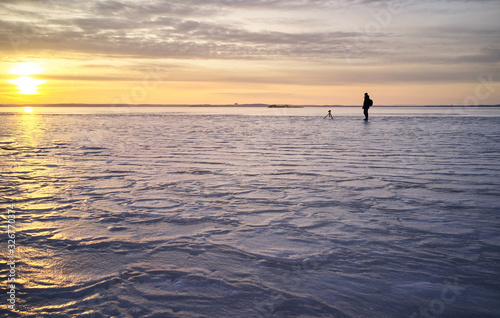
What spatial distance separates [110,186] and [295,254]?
4138mm

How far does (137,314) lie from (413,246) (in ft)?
8.87

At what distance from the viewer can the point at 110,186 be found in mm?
6219

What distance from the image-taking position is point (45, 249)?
346 centimetres

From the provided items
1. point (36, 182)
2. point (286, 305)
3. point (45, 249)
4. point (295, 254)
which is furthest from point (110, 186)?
point (286, 305)

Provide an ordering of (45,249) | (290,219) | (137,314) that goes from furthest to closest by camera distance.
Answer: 1. (290,219)
2. (45,249)
3. (137,314)

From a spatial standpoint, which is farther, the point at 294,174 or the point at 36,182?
the point at 294,174

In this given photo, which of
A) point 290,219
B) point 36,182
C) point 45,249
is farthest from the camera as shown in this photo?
point 36,182

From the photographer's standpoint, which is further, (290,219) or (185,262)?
(290,219)

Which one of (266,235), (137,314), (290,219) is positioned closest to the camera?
(137,314)

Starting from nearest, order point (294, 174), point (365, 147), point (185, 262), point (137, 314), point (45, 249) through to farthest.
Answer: point (137, 314) < point (185, 262) < point (45, 249) < point (294, 174) < point (365, 147)

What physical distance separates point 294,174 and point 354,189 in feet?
5.41

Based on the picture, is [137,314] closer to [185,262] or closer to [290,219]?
[185,262]

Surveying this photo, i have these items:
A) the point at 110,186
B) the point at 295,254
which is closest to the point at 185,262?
the point at 295,254

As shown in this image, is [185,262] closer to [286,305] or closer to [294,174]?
[286,305]
